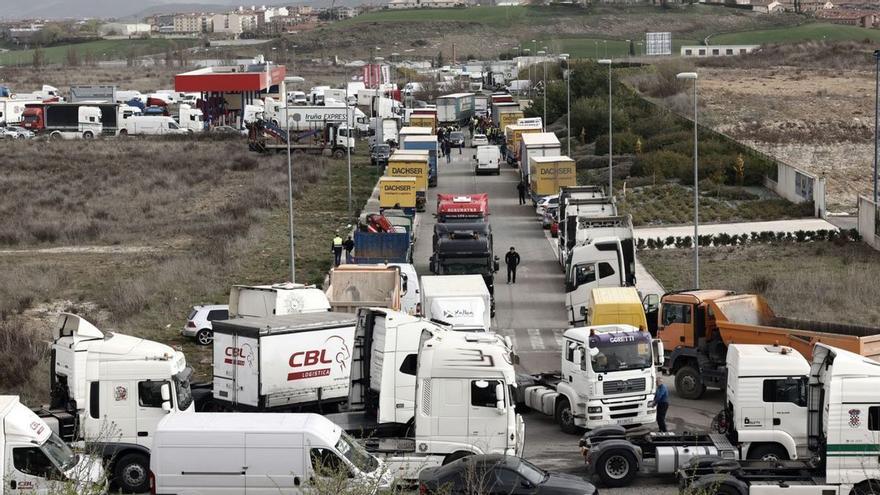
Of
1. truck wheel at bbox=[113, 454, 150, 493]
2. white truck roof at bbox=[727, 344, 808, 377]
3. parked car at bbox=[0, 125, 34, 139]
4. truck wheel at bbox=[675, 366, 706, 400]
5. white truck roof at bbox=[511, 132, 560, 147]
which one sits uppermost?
white truck roof at bbox=[727, 344, 808, 377]

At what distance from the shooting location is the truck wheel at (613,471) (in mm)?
21172

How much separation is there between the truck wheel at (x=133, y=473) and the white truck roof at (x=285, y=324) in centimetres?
329

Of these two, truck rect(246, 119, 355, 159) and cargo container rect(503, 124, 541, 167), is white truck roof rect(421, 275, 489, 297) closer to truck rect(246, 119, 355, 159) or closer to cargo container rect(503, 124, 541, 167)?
cargo container rect(503, 124, 541, 167)

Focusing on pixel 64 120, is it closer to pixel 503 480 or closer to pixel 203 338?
pixel 203 338

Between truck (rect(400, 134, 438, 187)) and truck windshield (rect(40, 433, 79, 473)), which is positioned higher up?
truck windshield (rect(40, 433, 79, 473))

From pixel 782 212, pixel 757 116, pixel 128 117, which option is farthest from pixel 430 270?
pixel 128 117

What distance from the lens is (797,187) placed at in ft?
181

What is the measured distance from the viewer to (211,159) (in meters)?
79.6

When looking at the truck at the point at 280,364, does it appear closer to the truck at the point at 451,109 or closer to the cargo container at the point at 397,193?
the cargo container at the point at 397,193

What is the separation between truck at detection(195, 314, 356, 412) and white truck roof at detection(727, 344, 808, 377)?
279 inches

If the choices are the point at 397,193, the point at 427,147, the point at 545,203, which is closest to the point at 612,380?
the point at 545,203

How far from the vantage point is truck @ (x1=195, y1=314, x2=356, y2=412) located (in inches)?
952

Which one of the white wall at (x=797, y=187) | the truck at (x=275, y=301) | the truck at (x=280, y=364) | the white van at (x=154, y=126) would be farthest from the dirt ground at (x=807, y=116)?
the white van at (x=154, y=126)

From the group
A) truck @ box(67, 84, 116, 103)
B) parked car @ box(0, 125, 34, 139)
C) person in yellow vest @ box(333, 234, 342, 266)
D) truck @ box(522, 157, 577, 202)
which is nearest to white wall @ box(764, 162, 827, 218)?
truck @ box(522, 157, 577, 202)
